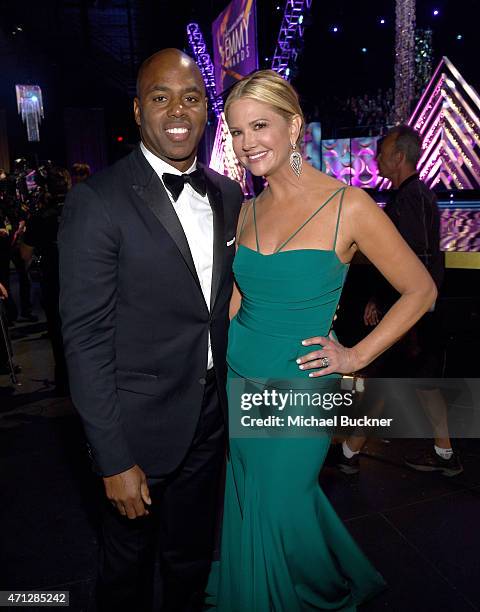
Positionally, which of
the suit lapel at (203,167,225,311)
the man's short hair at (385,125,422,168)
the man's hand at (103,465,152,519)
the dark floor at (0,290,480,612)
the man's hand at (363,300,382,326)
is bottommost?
the dark floor at (0,290,480,612)

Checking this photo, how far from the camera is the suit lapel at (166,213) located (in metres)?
1.50

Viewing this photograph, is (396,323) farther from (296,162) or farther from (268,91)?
(268,91)

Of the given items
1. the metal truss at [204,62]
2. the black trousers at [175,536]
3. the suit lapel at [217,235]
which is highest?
the metal truss at [204,62]

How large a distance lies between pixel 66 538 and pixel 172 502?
1.10 m

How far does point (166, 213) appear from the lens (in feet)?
4.94

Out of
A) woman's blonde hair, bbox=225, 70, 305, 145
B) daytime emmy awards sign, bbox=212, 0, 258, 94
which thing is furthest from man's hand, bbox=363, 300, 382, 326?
daytime emmy awards sign, bbox=212, 0, 258, 94

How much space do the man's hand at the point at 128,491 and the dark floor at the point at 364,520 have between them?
977 millimetres

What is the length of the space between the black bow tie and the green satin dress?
341mm

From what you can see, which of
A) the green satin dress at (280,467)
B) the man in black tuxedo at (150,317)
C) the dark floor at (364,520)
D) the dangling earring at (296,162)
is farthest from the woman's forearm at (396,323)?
the dark floor at (364,520)

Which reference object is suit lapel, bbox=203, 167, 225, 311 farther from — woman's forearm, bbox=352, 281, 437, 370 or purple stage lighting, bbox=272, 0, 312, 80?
purple stage lighting, bbox=272, 0, 312, 80

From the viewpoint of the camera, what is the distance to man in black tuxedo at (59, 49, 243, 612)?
4.66 feet

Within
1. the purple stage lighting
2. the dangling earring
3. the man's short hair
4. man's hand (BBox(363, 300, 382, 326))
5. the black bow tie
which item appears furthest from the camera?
the purple stage lighting

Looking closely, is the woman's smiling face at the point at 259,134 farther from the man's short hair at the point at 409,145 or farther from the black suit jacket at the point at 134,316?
the man's short hair at the point at 409,145

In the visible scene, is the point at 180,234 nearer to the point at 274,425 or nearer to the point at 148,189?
the point at 148,189
